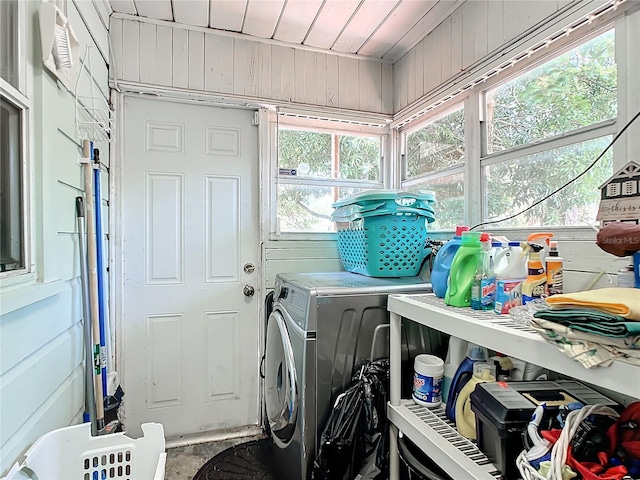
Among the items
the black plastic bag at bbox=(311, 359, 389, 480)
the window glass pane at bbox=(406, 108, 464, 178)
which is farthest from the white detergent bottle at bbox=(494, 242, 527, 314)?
the window glass pane at bbox=(406, 108, 464, 178)

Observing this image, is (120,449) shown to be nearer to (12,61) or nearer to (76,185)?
(76,185)

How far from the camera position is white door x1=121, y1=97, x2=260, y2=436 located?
2.14 meters

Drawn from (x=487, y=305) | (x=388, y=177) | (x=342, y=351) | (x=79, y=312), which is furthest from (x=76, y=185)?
(x=388, y=177)

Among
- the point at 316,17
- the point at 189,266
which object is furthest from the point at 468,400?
the point at 316,17

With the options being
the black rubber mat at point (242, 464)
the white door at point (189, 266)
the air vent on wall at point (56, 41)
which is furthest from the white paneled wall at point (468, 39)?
the black rubber mat at point (242, 464)

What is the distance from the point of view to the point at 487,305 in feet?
3.69

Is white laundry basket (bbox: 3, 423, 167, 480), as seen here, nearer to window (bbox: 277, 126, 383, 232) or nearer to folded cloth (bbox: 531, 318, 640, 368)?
folded cloth (bbox: 531, 318, 640, 368)

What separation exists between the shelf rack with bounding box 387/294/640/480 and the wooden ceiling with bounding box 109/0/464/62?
158 centimetres

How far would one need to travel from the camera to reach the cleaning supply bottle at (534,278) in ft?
3.37

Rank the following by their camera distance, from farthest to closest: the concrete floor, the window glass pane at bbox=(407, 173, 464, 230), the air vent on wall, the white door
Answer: the white door
the window glass pane at bbox=(407, 173, 464, 230)
the concrete floor
the air vent on wall

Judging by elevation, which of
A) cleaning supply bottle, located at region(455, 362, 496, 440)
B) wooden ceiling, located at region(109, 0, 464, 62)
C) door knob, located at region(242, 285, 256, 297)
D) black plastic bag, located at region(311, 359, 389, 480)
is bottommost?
black plastic bag, located at region(311, 359, 389, 480)

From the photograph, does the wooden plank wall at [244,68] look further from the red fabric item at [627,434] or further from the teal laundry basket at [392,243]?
the red fabric item at [627,434]

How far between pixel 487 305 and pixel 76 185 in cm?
162

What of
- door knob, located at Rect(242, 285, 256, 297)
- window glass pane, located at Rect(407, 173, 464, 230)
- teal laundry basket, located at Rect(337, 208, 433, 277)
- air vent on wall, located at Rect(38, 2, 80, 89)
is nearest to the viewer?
air vent on wall, located at Rect(38, 2, 80, 89)
